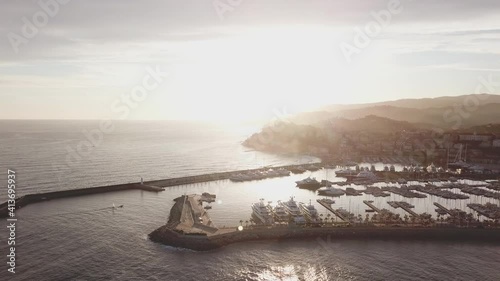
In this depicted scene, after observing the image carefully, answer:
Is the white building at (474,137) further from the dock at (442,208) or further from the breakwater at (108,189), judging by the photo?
the breakwater at (108,189)

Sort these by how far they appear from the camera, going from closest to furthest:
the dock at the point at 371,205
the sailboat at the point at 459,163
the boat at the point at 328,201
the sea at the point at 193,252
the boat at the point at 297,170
A: the sea at the point at 193,252
the dock at the point at 371,205
the boat at the point at 328,201
the boat at the point at 297,170
the sailboat at the point at 459,163

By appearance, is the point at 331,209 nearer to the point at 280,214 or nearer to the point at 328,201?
the point at 328,201

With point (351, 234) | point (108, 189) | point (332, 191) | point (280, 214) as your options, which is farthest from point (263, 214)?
point (108, 189)

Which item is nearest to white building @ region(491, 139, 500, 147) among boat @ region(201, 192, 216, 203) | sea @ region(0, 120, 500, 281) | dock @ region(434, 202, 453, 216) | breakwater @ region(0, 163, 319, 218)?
sea @ region(0, 120, 500, 281)

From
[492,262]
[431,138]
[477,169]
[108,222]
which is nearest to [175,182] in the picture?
[108,222]

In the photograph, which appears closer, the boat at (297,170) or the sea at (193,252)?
the sea at (193,252)

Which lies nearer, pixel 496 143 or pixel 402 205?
pixel 402 205

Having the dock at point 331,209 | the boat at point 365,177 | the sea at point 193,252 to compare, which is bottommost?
the sea at point 193,252

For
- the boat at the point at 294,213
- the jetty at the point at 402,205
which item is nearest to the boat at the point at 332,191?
the jetty at the point at 402,205
